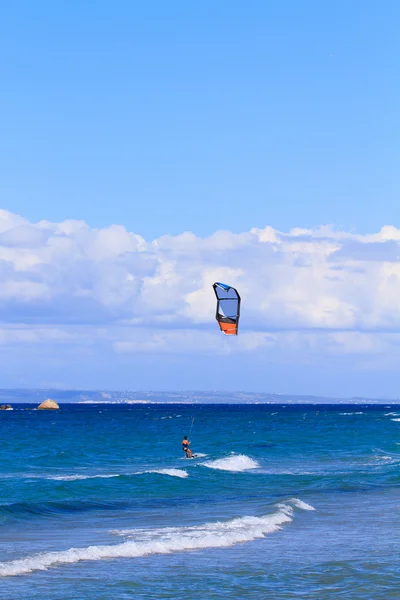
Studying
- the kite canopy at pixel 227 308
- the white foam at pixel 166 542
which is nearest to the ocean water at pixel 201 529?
the white foam at pixel 166 542

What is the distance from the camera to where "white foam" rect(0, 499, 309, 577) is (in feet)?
55.8

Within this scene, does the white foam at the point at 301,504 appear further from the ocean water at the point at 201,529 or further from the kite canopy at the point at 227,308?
the kite canopy at the point at 227,308

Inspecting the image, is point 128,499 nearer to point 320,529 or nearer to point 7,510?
point 7,510

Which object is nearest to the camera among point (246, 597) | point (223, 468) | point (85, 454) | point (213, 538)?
point (246, 597)

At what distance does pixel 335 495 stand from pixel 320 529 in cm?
793

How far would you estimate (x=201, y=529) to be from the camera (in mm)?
21234

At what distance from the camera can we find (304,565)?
55.2 feet

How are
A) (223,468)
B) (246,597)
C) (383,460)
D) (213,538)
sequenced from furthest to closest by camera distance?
(383,460)
(223,468)
(213,538)
(246,597)

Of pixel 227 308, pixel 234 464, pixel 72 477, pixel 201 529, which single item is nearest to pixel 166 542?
pixel 201 529

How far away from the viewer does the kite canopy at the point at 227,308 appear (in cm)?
1822

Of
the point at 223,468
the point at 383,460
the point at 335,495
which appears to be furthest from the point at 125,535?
the point at 383,460

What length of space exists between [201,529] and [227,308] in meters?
5.98

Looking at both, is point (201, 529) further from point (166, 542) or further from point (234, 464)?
point (234, 464)

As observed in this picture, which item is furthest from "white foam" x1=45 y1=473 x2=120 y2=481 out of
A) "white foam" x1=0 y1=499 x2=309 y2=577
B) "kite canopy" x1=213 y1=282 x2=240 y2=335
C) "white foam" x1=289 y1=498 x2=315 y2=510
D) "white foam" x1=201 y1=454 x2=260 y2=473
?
"kite canopy" x1=213 y1=282 x2=240 y2=335
